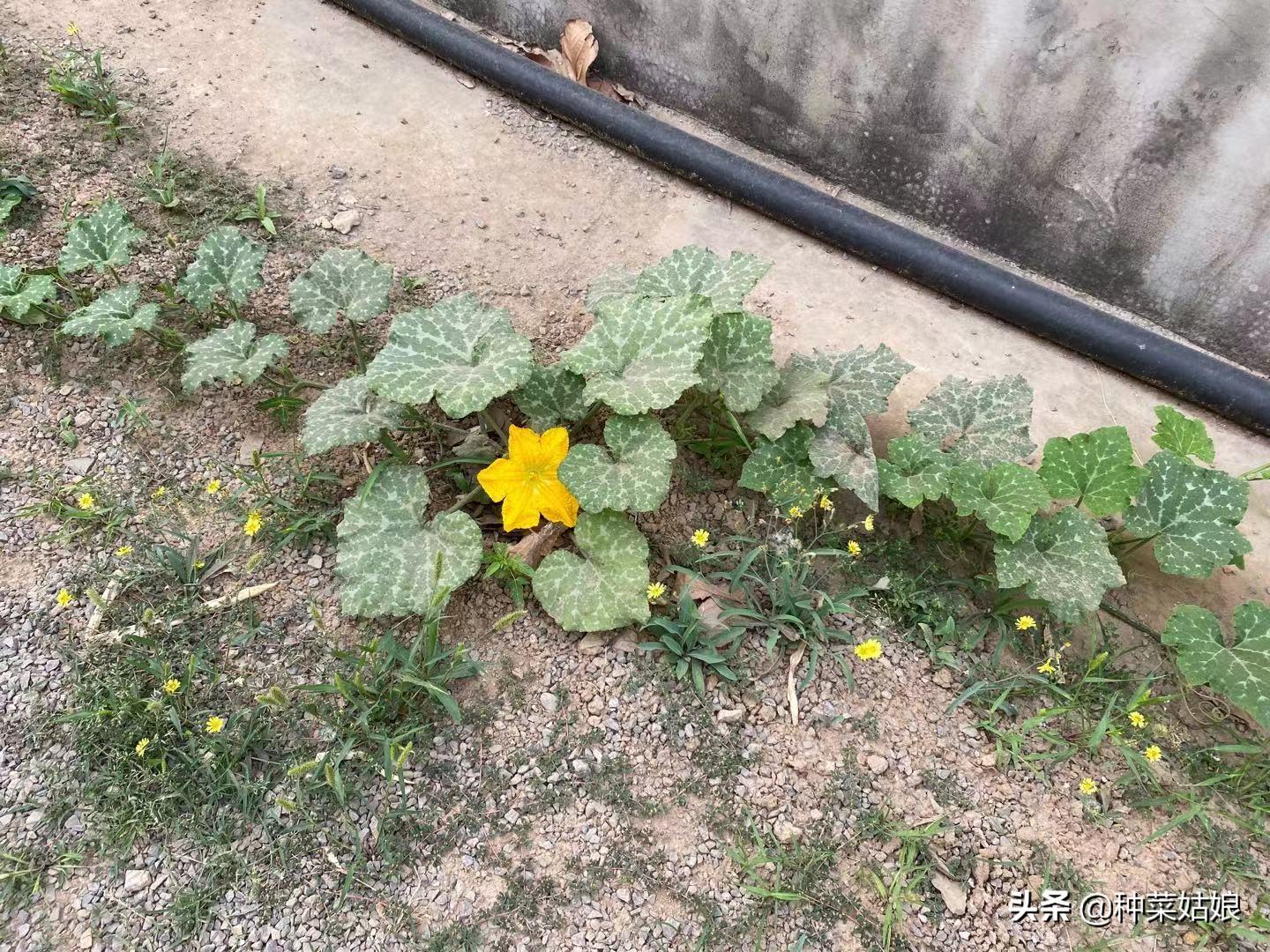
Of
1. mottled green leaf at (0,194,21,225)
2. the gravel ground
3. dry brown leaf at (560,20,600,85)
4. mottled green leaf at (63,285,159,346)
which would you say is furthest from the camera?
dry brown leaf at (560,20,600,85)

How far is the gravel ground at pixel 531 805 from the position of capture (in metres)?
1.79

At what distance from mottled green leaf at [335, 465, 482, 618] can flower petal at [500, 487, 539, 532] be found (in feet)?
0.29

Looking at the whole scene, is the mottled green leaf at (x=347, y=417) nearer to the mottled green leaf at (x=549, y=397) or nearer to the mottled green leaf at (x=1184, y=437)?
the mottled green leaf at (x=549, y=397)

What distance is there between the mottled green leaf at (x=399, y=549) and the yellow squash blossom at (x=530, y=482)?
11 cm

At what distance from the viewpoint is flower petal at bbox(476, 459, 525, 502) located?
222 cm

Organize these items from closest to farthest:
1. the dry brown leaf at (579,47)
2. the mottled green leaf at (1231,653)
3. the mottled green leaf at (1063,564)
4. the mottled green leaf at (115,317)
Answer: the mottled green leaf at (1231,653) < the mottled green leaf at (1063,564) < the mottled green leaf at (115,317) < the dry brown leaf at (579,47)

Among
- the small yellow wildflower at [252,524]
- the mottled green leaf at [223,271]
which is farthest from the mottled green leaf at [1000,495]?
the mottled green leaf at [223,271]

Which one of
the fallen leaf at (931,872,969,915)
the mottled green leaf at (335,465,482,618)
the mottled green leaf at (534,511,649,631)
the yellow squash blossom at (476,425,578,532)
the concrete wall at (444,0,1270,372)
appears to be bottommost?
the fallen leaf at (931,872,969,915)

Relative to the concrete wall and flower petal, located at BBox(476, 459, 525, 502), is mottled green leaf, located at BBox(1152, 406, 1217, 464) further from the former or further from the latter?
flower petal, located at BBox(476, 459, 525, 502)

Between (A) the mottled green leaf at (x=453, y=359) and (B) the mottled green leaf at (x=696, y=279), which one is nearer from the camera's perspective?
(A) the mottled green leaf at (x=453, y=359)

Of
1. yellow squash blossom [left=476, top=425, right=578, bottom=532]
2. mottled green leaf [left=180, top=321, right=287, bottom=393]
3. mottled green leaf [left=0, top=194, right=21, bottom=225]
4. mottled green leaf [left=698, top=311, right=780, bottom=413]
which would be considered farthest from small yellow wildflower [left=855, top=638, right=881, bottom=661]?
mottled green leaf [left=0, top=194, right=21, bottom=225]

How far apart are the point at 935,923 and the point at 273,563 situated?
6.12 ft

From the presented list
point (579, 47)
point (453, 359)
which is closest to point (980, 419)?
point (453, 359)

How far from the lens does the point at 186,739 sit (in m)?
1.96
